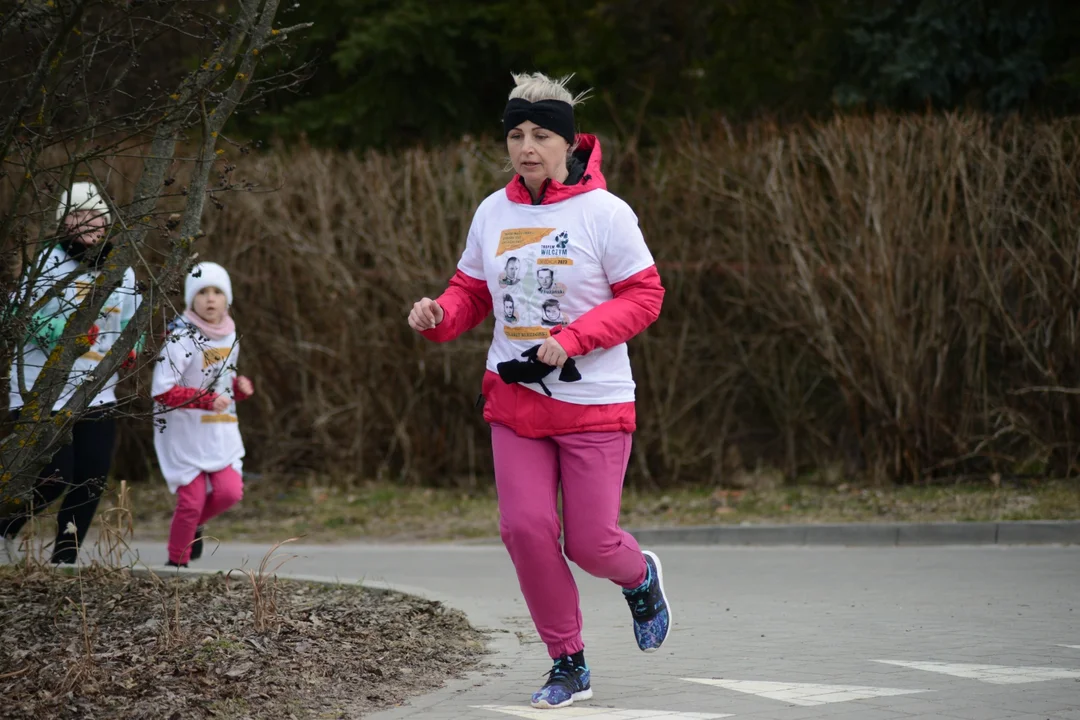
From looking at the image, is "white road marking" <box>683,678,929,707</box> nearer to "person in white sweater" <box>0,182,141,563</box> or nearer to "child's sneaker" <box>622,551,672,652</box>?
"child's sneaker" <box>622,551,672,652</box>

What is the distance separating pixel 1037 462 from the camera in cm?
1252

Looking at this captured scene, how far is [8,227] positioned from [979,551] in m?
6.49

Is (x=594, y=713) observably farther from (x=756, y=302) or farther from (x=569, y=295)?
(x=756, y=302)

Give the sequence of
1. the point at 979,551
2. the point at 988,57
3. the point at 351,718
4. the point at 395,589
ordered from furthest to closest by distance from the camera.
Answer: the point at 988,57, the point at 979,551, the point at 395,589, the point at 351,718

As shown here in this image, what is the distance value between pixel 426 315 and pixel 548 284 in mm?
422

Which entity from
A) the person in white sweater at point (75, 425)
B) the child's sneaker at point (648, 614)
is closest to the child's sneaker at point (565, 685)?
the child's sneaker at point (648, 614)

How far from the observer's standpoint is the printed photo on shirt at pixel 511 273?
5480mm

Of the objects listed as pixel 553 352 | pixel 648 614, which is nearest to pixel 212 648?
pixel 648 614

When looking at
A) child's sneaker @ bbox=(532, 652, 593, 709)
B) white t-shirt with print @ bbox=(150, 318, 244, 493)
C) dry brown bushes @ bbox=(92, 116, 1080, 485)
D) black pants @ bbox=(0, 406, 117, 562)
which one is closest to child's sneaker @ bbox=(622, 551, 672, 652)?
child's sneaker @ bbox=(532, 652, 593, 709)

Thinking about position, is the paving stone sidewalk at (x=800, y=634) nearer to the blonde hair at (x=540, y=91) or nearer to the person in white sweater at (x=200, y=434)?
the person in white sweater at (x=200, y=434)

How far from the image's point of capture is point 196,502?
28.7ft

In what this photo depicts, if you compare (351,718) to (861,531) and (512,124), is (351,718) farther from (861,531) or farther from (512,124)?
(861,531)

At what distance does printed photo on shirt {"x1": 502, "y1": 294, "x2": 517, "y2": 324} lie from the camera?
549 centimetres

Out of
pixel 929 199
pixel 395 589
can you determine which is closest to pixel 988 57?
pixel 929 199
